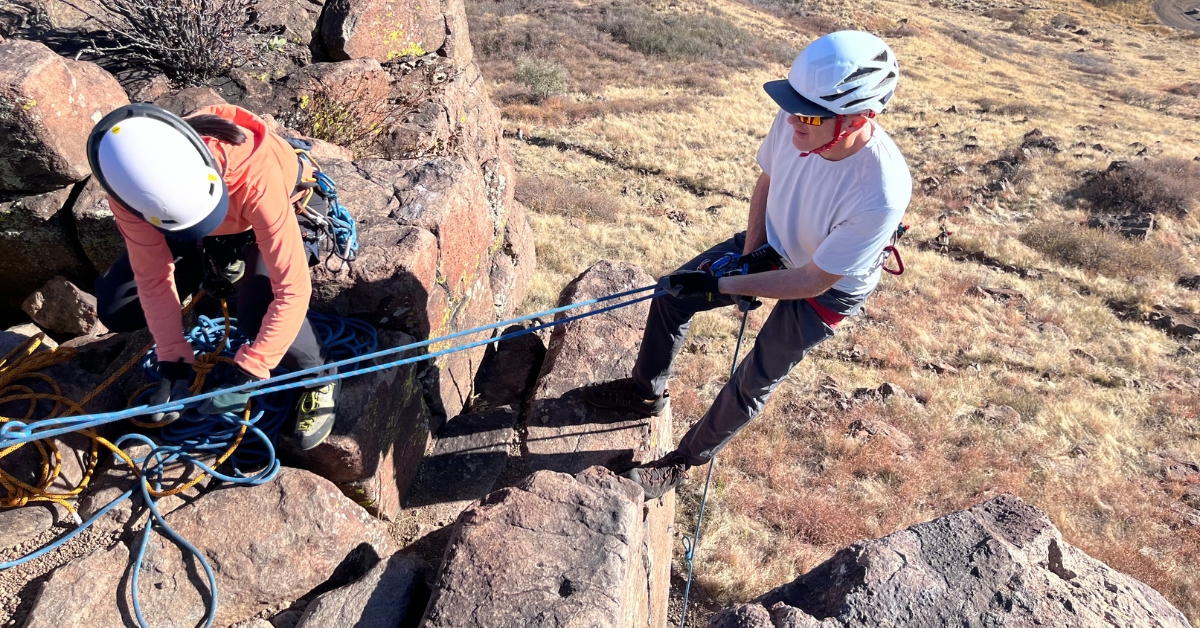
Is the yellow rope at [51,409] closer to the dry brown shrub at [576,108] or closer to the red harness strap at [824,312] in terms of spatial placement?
the red harness strap at [824,312]

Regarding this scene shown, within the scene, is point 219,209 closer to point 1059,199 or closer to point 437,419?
point 437,419

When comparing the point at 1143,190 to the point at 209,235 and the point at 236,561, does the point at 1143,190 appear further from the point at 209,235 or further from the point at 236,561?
the point at 236,561

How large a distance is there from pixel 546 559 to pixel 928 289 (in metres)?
7.93

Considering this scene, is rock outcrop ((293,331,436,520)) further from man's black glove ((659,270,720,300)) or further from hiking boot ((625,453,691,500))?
man's black glove ((659,270,720,300))

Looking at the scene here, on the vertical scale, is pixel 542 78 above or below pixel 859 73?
below

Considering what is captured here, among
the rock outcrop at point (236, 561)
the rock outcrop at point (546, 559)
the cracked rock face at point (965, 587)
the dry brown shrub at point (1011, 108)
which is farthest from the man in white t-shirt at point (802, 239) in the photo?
→ the dry brown shrub at point (1011, 108)

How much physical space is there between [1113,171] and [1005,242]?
15.2 feet

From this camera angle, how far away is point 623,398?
162 inches

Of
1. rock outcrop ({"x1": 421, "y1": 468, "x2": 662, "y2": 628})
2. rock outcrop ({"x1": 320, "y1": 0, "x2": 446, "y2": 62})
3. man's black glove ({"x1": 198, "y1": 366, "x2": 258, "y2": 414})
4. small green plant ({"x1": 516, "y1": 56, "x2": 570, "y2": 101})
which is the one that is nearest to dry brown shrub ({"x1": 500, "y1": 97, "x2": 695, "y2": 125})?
small green plant ({"x1": 516, "y1": 56, "x2": 570, "y2": 101})

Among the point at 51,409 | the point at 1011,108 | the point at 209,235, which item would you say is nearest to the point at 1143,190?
the point at 1011,108

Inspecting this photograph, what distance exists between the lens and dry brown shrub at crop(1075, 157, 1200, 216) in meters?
12.5

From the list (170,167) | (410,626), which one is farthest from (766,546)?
(170,167)

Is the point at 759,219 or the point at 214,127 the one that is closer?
the point at 214,127

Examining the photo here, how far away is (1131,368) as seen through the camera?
771 cm
